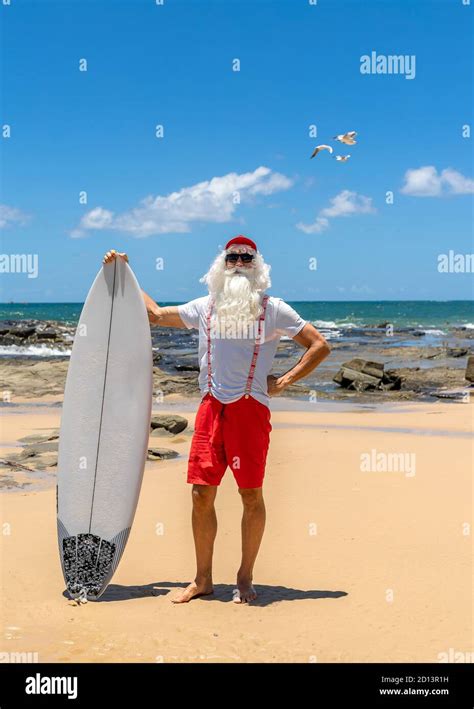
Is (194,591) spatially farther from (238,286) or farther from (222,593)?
(238,286)

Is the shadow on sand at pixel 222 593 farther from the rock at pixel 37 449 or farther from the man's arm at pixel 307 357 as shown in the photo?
the rock at pixel 37 449

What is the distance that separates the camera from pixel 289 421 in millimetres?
10711

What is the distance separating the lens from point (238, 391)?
3.95m

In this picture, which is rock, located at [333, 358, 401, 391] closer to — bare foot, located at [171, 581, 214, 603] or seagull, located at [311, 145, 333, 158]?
seagull, located at [311, 145, 333, 158]

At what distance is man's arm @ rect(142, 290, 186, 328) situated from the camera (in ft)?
13.7

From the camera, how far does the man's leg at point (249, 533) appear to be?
3.99 m

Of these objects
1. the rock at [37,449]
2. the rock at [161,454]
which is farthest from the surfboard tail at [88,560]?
the rock at [37,449]

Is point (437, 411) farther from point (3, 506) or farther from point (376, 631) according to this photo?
point (376, 631)

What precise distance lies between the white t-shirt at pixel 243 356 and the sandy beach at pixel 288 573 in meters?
1.06

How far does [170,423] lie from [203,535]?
17.7ft

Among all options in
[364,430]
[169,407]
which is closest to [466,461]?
[364,430]

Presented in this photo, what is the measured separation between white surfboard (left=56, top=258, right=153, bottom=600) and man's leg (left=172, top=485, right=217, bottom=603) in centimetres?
48

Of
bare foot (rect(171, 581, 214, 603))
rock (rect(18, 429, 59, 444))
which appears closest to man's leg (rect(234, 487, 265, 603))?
bare foot (rect(171, 581, 214, 603))

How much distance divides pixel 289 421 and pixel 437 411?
258 centimetres
